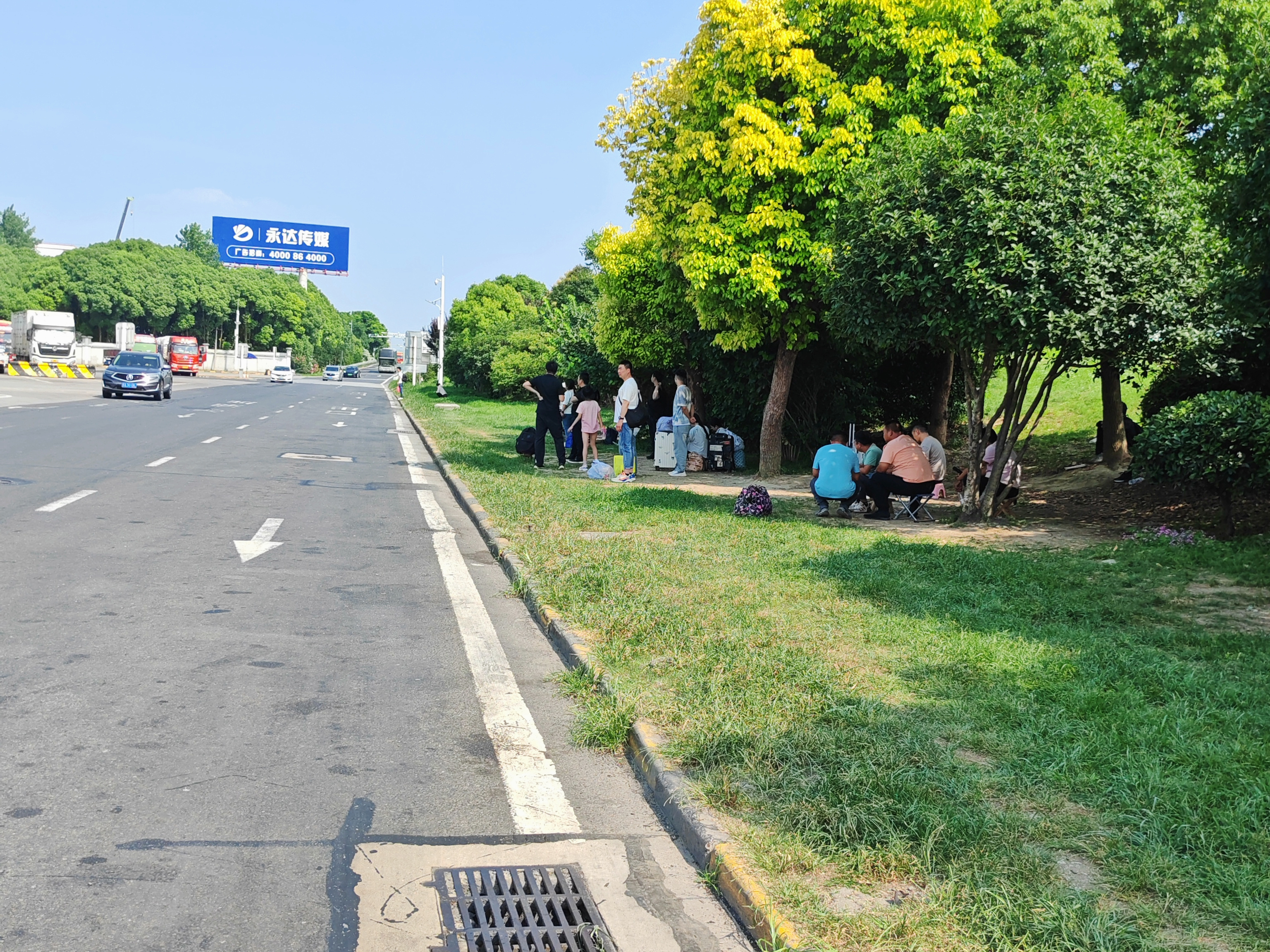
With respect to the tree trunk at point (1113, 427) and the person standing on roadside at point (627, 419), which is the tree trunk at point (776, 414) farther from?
the tree trunk at point (1113, 427)

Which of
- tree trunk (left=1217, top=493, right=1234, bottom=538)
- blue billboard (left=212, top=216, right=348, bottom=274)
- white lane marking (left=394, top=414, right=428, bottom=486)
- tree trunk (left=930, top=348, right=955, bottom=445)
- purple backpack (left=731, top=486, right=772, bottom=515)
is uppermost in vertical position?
blue billboard (left=212, top=216, right=348, bottom=274)

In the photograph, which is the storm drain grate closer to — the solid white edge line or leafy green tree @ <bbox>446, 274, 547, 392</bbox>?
the solid white edge line

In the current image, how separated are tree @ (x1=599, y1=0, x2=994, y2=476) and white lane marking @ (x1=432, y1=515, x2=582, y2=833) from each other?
9444 millimetres

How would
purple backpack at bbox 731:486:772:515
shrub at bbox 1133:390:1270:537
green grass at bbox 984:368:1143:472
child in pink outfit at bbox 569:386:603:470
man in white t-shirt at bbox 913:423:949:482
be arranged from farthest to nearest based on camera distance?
green grass at bbox 984:368:1143:472
child in pink outfit at bbox 569:386:603:470
man in white t-shirt at bbox 913:423:949:482
purple backpack at bbox 731:486:772:515
shrub at bbox 1133:390:1270:537

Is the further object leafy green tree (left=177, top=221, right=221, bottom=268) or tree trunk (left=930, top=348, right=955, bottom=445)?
leafy green tree (left=177, top=221, right=221, bottom=268)

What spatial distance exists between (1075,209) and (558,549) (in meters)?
6.27

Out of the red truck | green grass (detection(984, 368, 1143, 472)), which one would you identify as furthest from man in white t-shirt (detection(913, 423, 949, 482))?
the red truck

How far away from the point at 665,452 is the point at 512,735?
15116mm

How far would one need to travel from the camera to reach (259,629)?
656 cm

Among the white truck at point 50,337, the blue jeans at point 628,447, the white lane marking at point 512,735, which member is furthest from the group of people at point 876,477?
the white truck at point 50,337

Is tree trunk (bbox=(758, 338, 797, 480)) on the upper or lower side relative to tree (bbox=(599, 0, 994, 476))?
lower

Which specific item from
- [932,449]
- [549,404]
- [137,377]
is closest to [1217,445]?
[932,449]

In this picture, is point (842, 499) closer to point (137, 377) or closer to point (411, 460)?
point (411, 460)

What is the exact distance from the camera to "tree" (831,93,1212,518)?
1077cm
